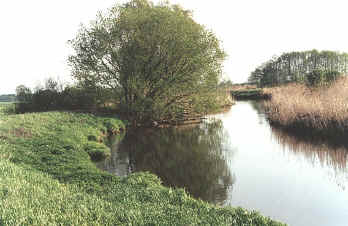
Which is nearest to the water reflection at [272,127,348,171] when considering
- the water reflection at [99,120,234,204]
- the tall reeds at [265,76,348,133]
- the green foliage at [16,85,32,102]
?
the tall reeds at [265,76,348,133]

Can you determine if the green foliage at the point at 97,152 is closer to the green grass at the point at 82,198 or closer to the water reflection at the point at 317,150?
the green grass at the point at 82,198

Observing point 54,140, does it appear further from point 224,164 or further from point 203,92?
point 203,92

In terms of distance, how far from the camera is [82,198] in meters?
6.70

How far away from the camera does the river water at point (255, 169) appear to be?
8.44 meters

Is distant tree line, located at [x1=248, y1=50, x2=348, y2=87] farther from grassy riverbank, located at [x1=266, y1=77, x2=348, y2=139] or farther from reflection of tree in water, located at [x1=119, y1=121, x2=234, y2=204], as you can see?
reflection of tree in water, located at [x1=119, y1=121, x2=234, y2=204]

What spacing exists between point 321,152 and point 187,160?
6.61 metres

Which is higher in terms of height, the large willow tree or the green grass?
the large willow tree

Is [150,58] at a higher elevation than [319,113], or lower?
higher

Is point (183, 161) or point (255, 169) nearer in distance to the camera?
point (255, 169)

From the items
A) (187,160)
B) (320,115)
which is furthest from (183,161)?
(320,115)

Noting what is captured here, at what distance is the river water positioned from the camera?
8.44 metres

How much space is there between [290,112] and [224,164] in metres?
11.0

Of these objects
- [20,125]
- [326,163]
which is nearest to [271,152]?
[326,163]

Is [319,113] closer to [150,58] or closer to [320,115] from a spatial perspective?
[320,115]
